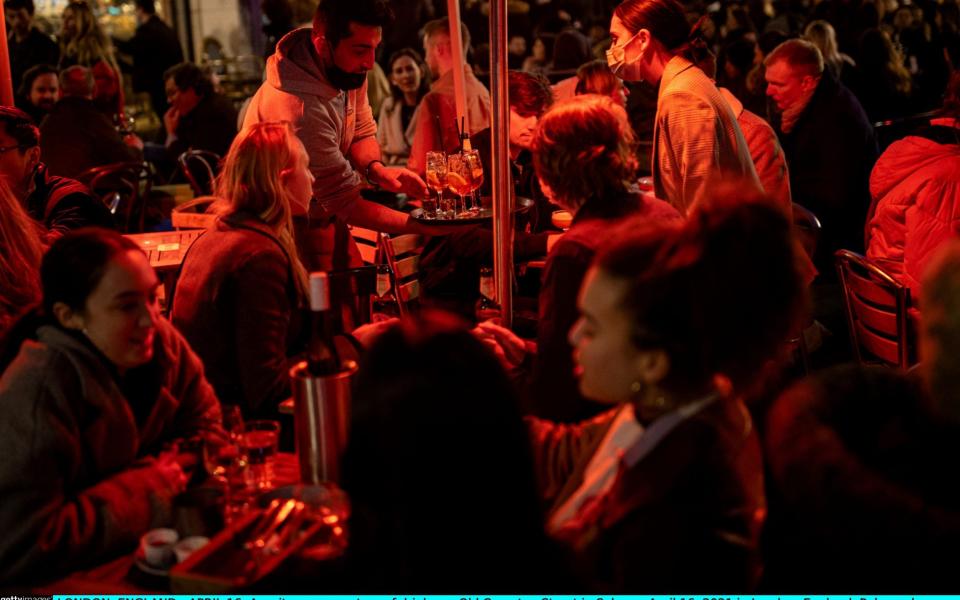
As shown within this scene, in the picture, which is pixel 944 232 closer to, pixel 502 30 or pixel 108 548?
pixel 502 30

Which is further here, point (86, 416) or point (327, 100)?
point (327, 100)

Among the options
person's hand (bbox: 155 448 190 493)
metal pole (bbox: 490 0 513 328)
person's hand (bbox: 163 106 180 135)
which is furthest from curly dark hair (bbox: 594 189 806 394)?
person's hand (bbox: 163 106 180 135)

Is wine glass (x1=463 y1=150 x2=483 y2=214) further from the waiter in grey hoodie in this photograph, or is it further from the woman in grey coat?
the woman in grey coat

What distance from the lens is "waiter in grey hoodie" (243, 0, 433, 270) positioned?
147 inches

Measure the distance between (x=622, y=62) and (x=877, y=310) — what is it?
1.25m

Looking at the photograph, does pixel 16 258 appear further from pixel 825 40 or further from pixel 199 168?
pixel 825 40

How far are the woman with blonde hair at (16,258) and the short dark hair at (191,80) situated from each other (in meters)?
4.46

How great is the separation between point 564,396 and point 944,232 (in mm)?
2136

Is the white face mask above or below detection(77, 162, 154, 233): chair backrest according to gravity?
above

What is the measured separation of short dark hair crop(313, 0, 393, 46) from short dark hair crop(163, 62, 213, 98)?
4109mm

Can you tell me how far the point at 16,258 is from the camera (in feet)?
10.6

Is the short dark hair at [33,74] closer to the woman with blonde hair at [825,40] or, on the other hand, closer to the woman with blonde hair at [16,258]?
the woman with blonde hair at [16,258]

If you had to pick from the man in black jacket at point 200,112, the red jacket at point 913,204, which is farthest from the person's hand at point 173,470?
the man in black jacket at point 200,112

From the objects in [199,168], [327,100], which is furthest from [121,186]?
[327,100]
